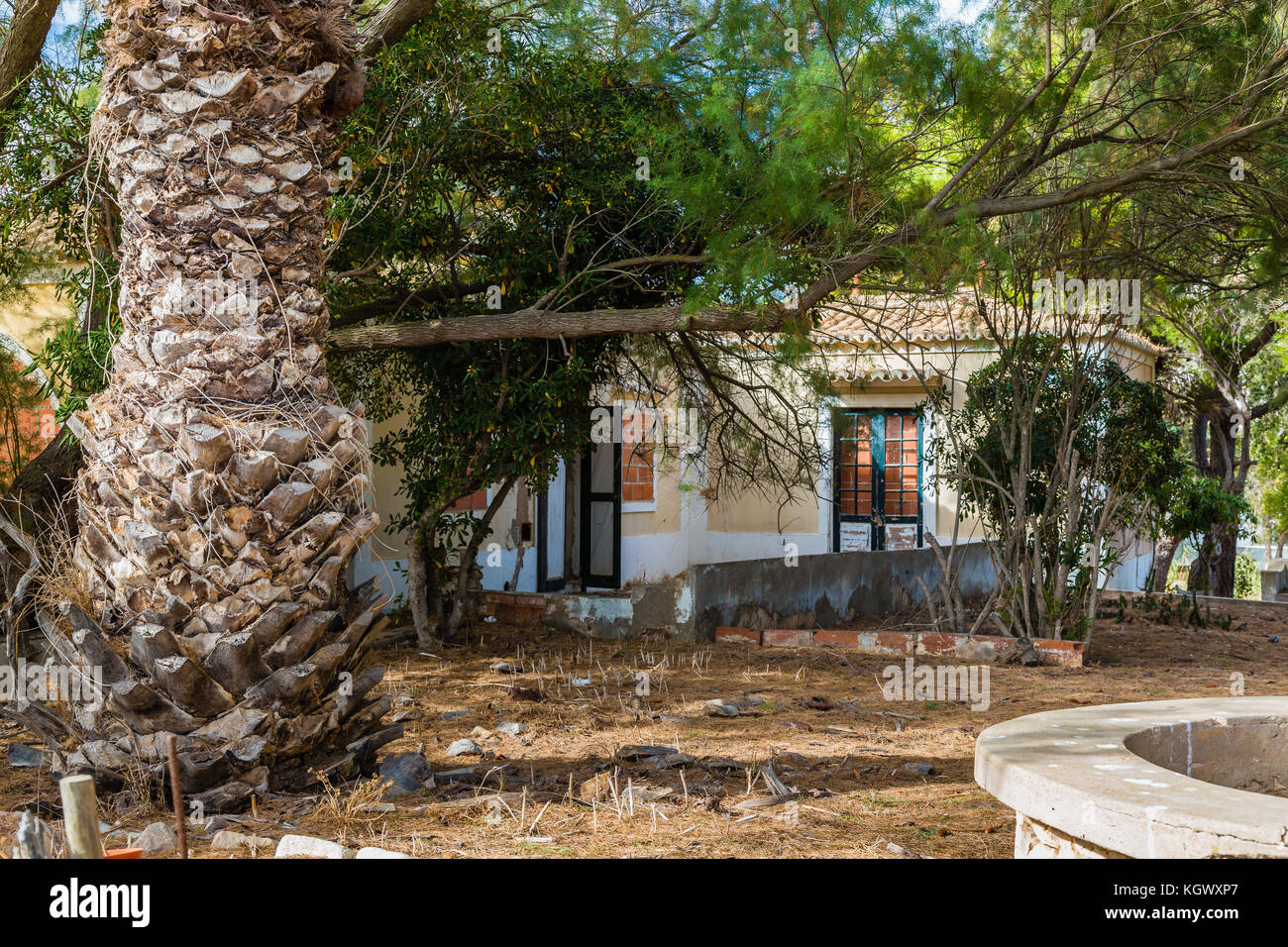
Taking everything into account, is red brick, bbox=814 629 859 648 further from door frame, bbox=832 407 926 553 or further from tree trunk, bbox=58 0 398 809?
door frame, bbox=832 407 926 553

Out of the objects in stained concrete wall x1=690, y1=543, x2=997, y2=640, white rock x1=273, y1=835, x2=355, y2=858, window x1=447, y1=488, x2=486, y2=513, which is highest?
window x1=447, y1=488, x2=486, y2=513

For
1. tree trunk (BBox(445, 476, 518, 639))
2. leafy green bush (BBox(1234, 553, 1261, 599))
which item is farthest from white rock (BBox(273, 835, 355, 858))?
leafy green bush (BBox(1234, 553, 1261, 599))

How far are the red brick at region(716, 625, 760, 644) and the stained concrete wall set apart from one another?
7 centimetres

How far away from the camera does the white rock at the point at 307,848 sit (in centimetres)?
331

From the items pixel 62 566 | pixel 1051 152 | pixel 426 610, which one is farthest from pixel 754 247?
pixel 426 610

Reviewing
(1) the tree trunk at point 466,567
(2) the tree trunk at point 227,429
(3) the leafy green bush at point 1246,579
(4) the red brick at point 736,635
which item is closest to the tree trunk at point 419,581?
(1) the tree trunk at point 466,567

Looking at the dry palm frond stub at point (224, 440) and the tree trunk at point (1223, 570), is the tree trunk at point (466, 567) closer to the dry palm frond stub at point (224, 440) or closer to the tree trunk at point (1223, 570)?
the dry palm frond stub at point (224, 440)

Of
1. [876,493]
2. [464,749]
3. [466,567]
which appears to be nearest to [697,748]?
[464,749]

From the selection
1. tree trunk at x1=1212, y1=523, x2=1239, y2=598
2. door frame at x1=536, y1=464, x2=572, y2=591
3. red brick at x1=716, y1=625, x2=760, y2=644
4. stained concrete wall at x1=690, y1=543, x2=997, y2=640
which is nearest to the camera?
red brick at x1=716, y1=625, x2=760, y2=644

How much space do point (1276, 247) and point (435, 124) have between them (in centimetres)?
573

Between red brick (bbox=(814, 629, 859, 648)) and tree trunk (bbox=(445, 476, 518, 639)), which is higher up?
tree trunk (bbox=(445, 476, 518, 639))

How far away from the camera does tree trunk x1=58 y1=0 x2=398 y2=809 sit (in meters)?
4.15

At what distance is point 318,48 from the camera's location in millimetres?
4754

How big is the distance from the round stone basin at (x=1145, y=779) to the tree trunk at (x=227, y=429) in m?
2.57
